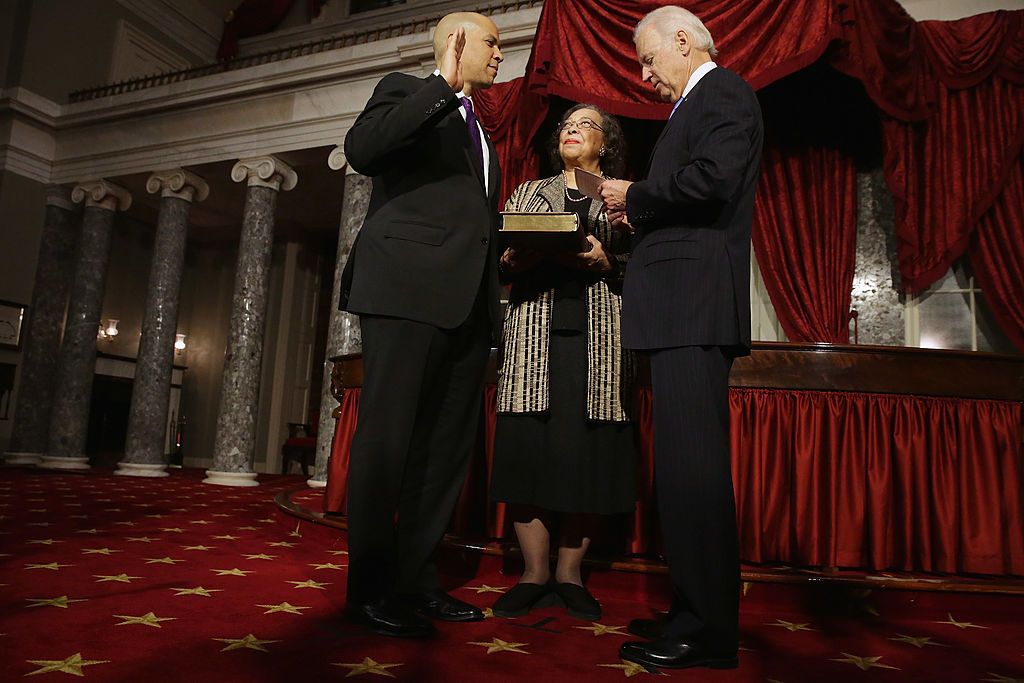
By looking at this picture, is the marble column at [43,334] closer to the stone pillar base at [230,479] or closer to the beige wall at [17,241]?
the beige wall at [17,241]

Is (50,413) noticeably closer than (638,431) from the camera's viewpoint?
No

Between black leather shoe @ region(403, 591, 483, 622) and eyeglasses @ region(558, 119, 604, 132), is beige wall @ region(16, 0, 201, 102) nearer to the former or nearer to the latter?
eyeglasses @ region(558, 119, 604, 132)

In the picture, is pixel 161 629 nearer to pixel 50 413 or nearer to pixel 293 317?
pixel 50 413

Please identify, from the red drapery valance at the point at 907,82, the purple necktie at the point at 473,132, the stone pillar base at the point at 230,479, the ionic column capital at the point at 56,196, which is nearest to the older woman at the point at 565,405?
the purple necktie at the point at 473,132

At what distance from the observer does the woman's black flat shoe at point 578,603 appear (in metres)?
2.00

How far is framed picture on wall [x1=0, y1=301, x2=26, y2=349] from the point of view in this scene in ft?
27.6

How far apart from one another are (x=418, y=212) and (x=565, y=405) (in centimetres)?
73

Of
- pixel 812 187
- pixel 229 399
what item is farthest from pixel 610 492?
pixel 229 399

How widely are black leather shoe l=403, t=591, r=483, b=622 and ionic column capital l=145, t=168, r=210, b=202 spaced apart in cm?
769

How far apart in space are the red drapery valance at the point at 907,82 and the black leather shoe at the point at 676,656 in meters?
3.26

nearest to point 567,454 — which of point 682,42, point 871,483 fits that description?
point 682,42

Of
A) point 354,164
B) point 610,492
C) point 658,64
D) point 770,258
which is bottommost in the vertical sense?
point 610,492

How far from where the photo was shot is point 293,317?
10891mm

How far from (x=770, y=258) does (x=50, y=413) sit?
27.2ft
